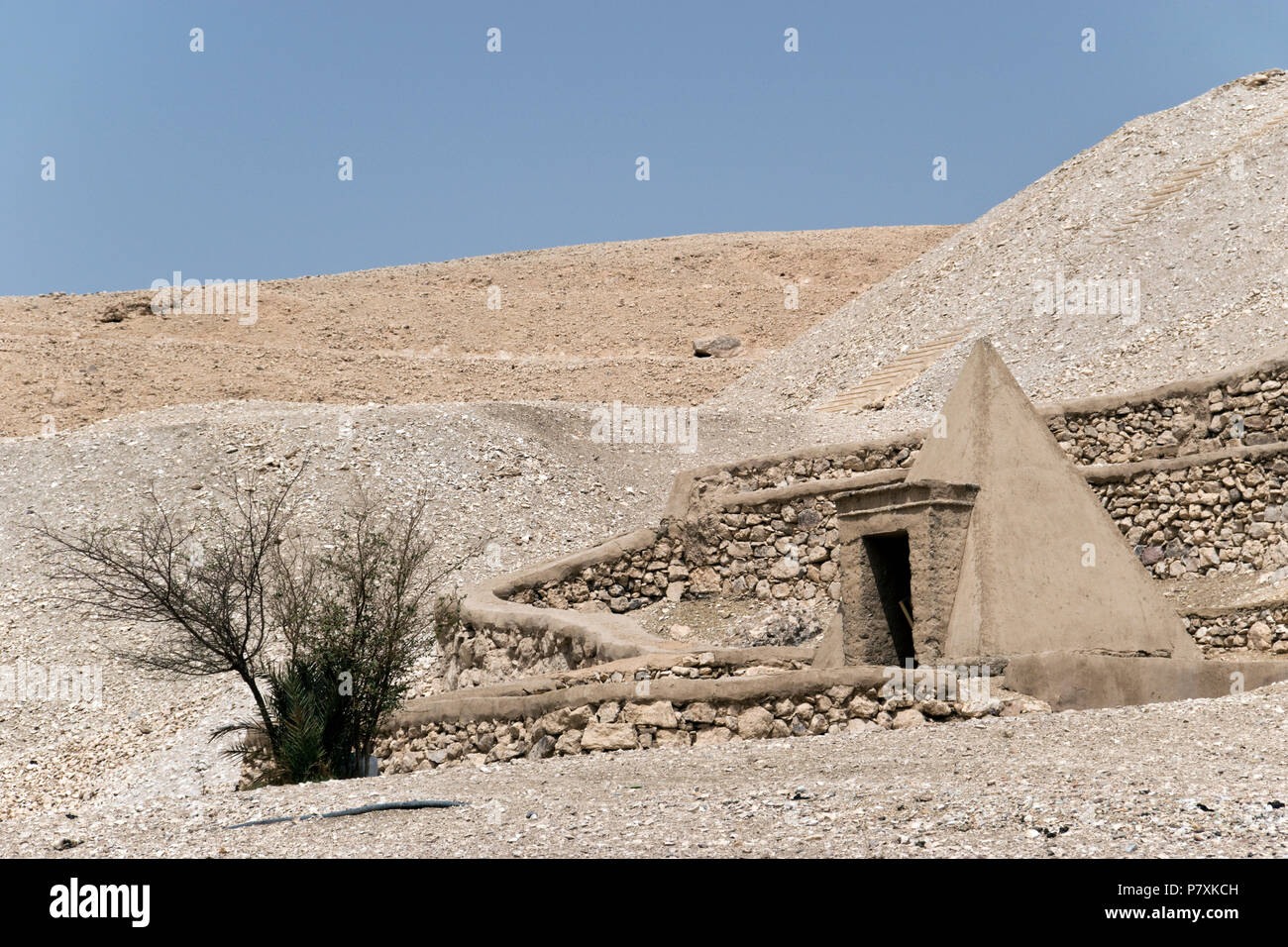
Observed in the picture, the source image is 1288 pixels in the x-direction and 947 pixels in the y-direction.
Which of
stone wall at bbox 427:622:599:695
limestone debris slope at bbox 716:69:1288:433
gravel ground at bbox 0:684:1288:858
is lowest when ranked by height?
gravel ground at bbox 0:684:1288:858

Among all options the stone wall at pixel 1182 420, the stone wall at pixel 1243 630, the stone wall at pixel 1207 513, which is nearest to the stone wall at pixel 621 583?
the stone wall at pixel 1182 420

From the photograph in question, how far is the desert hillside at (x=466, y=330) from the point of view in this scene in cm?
3391

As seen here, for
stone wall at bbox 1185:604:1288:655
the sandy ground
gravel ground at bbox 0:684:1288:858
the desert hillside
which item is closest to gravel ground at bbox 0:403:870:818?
the sandy ground

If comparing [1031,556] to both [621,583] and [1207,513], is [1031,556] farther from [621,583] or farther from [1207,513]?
[621,583]

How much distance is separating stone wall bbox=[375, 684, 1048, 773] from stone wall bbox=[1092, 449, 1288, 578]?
606cm

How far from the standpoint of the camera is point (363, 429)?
2308cm

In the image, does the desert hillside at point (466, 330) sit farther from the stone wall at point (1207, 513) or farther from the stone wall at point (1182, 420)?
the stone wall at point (1207, 513)

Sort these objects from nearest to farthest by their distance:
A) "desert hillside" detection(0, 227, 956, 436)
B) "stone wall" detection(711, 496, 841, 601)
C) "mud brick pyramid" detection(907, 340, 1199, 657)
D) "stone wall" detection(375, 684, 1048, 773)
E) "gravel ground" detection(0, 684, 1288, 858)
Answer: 1. "gravel ground" detection(0, 684, 1288, 858)
2. "stone wall" detection(375, 684, 1048, 773)
3. "mud brick pyramid" detection(907, 340, 1199, 657)
4. "stone wall" detection(711, 496, 841, 601)
5. "desert hillside" detection(0, 227, 956, 436)

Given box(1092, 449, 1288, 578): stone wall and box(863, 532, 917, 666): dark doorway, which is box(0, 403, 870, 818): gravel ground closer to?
box(863, 532, 917, 666): dark doorway

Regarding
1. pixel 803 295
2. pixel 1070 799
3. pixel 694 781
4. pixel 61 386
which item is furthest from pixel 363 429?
pixel 803 295

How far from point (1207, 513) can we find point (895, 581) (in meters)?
4.90

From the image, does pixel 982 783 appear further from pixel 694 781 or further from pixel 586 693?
pixel 586 693

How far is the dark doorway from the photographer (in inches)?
420

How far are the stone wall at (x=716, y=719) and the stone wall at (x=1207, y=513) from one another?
19.9 feet
